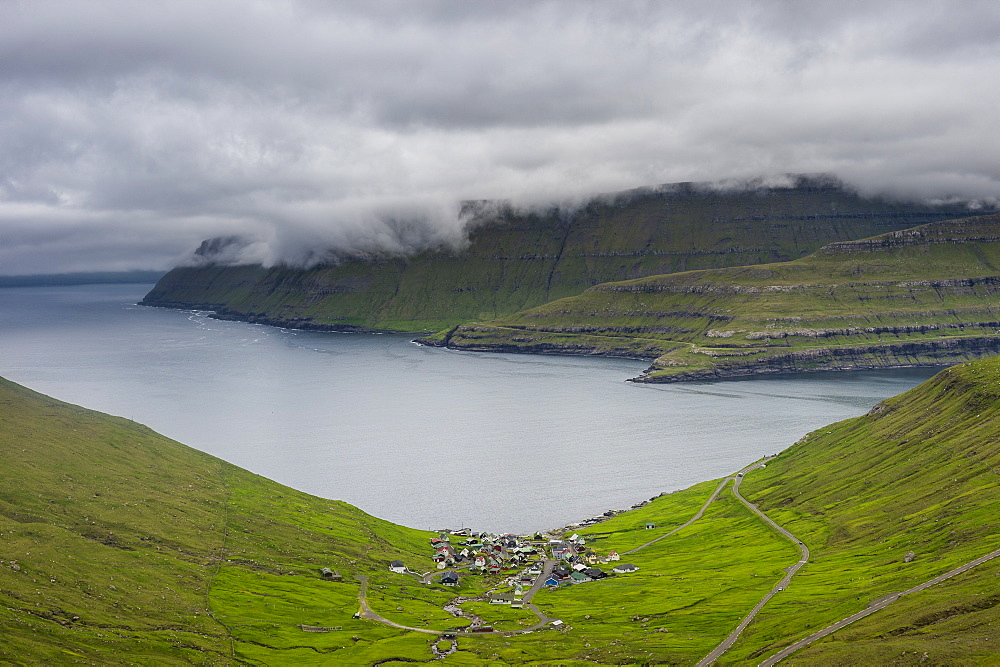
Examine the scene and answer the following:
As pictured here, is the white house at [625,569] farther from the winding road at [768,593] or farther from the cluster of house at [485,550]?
the winding road at [768,593]

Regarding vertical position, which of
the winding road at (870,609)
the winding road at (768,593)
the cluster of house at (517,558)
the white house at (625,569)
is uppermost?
the winding road at (870,609)

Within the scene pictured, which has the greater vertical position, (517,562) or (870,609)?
(870,609)

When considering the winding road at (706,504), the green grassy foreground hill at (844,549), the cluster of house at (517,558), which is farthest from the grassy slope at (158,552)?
the winding road at (706,504)

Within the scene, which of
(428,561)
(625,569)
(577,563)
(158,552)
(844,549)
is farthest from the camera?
(428,561)

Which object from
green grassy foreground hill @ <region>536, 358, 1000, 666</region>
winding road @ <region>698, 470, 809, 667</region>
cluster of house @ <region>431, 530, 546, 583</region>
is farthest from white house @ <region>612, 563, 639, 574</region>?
winding road @ <region>698, 470, 809, 667</region>

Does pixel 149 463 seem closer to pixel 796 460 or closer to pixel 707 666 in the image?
pixel 707 666

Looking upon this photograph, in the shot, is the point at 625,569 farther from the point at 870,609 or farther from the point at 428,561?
the point at 870,609

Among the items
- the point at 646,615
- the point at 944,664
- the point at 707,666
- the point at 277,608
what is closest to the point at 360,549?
the point at 277,608

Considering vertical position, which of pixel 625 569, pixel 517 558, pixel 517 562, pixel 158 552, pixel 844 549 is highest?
pixel 158 552

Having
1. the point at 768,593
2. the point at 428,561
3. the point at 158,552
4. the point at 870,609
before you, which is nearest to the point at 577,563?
the point at 428,561
